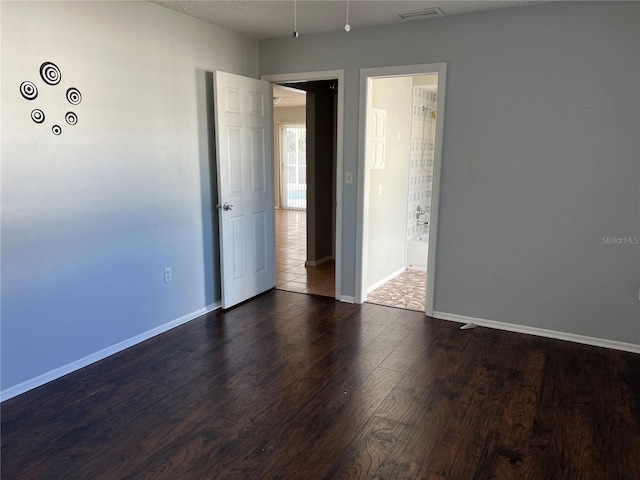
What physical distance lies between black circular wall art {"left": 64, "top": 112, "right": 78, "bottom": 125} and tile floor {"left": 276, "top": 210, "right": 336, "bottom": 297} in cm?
262

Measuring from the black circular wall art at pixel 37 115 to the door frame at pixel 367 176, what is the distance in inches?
95.4

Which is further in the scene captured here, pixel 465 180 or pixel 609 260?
pixel 465 180

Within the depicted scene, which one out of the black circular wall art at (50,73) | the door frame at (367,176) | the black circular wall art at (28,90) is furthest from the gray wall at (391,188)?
the black circular wall art at (28,90)

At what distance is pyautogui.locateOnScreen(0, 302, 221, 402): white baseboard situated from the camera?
268cm

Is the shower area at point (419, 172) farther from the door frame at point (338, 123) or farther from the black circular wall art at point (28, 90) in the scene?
the black circular wall art at point (28, 90)

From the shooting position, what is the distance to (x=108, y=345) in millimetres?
3217

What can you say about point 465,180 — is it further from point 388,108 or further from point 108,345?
point 108,345

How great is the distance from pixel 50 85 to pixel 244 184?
5.88 feet

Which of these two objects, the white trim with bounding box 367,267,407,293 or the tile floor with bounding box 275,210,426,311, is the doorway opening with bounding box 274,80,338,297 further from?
the white trim with bounding box 367,267,407,293

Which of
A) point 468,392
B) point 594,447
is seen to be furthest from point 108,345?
point 594,447

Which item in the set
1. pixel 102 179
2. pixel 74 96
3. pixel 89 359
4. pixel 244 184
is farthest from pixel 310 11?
pixel 89 359

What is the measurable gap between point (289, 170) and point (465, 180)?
7.80m

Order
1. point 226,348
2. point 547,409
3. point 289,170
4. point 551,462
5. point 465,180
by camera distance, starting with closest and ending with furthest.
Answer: point 551,462
point 547,409
point 226,348
point 465,180
point 289,170

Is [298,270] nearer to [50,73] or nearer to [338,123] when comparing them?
[338,123]
